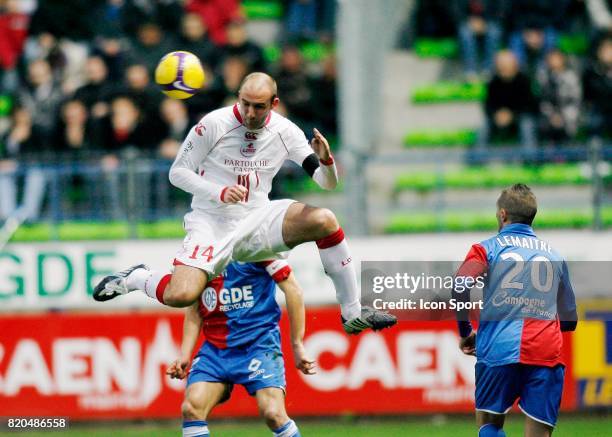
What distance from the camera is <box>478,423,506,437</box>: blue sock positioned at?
350 inches

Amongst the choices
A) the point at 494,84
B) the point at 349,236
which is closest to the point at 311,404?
the point at 349,236

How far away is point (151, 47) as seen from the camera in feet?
55.8

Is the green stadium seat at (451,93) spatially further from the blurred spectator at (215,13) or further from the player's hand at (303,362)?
the player's hand at (303,362)

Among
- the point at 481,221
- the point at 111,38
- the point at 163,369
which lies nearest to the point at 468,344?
the point at 481,221

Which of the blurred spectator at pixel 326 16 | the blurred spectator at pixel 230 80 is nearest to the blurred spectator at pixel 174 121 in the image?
the blurred spectator at pixel 230 80

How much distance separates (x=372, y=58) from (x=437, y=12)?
6.94 feet

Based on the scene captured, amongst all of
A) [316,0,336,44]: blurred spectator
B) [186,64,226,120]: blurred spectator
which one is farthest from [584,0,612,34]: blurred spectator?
[186,64,226,120]: blurred spectator

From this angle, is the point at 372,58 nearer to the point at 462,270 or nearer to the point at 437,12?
the point at 437,12

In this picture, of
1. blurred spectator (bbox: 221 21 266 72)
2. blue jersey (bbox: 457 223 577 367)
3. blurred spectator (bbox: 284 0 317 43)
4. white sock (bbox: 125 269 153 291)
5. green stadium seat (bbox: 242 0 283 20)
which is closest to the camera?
blue jersey (bbox: 457 223 577 367)

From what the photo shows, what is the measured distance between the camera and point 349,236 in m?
14.4

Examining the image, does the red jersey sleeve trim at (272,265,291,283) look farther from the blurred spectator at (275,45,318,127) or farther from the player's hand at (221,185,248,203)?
the blurred spectator at (275,45,318,127)

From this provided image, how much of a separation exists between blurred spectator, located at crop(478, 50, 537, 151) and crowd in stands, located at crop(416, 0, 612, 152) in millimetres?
12

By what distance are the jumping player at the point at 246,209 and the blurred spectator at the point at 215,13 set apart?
825 cm

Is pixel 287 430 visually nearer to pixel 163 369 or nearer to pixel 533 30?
pixel 163 369
